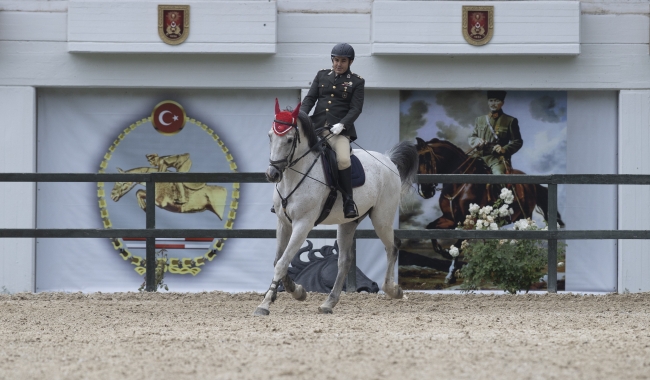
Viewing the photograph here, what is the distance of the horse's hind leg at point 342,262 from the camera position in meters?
7.95

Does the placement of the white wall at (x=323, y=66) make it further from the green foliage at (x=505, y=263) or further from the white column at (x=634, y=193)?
the green foliage at (x=505, y=263)

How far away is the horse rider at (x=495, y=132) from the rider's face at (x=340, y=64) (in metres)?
4.10

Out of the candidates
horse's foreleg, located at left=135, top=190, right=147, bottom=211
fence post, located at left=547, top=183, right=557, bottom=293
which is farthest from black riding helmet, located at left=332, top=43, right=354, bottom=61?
horse's foreleg, located at left=135, top=190, right=147, bottom=211

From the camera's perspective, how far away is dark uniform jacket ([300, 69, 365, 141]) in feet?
26.8

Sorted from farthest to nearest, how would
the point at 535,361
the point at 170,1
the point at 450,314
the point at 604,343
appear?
the point at 170,1 < the point at 450,314 < the point at 604,343 < the point at 535,361

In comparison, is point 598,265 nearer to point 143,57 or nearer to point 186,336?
point 143,57

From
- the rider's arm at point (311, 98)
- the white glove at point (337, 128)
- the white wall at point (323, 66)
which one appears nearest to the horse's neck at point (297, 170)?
the white glove at point (337, 128)

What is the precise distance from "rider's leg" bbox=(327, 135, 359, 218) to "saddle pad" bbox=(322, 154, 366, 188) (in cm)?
7

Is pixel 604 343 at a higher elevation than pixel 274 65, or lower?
lower

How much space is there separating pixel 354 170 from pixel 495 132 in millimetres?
4287

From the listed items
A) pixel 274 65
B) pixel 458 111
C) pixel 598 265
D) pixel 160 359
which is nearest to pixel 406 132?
pixel 458 111

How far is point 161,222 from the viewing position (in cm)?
1187

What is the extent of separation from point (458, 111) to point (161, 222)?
13.6ft

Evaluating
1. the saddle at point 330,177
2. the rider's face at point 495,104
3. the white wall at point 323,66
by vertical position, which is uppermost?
the white wall at point 323,66
